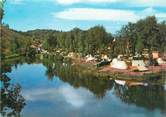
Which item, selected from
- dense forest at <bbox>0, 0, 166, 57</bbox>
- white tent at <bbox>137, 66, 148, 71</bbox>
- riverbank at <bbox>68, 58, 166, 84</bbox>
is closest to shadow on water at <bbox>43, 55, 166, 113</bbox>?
riverbank at <bbox>68, 58, 166, 84</bbox>

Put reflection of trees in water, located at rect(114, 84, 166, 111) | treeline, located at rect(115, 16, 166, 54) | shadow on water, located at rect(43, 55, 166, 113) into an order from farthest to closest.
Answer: treeline, located at rect(115, 16, 166, 54), shadow on water, located at rect(43, 55, 166, 113), reflection of trees in water, located at rect(114, 84, 166, 111)

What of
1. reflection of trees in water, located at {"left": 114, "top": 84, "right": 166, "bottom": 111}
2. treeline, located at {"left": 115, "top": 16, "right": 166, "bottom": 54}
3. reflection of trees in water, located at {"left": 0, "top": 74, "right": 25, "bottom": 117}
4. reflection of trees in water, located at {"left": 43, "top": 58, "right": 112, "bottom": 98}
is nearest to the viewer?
reflection of trees in water, located at {"left": 0, "top": 74, "right": 25, "bottom": 117}

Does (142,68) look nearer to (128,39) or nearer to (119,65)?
(119,65)

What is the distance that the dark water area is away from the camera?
36062 mm

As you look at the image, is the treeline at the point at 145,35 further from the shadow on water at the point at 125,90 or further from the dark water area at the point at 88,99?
the dark water area at the point at 88,99

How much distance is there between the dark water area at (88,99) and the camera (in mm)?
36062

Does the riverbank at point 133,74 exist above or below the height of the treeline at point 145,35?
below

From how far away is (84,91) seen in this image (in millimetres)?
50938

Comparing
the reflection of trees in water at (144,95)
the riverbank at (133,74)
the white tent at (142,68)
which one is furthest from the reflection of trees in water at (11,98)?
the white tent at (142,68)

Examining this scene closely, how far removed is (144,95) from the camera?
44906 millimetres

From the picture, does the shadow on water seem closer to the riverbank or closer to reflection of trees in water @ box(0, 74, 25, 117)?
the riverbank

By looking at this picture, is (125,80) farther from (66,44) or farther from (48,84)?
(66,44)

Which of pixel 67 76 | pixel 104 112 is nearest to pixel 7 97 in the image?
pixel 104 112

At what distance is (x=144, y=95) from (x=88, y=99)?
636 centimetres
